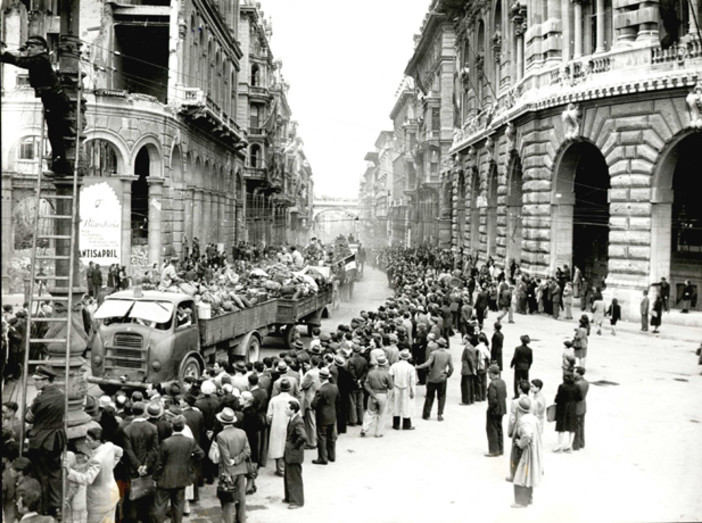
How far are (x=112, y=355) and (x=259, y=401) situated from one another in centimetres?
419

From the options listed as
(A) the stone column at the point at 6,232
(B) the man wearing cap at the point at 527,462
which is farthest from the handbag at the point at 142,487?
(B) the man wearing cap at the point at 527,462

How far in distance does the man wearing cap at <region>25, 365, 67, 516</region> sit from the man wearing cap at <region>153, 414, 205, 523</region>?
3.84 feet

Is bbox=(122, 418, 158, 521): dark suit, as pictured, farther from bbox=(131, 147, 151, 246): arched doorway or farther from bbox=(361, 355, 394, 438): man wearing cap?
bbox=(131, 147, 151, 246): arched doorway

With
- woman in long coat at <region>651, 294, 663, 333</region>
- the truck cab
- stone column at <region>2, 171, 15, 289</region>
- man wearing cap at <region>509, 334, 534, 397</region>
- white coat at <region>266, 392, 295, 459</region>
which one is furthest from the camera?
woman in long coat at <region>651, 294, 663, 333</region>

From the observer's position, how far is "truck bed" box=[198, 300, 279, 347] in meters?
15.5

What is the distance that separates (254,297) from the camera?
19.5 meters

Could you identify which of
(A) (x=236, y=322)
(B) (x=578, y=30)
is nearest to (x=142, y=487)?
(A) (x=236, y=322)

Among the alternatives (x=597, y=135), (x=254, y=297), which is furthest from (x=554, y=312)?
(x=254, y=297)

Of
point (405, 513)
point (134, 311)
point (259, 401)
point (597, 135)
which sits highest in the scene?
point (597, 135)

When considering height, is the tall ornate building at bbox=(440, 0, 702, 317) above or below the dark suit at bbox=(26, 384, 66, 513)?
above

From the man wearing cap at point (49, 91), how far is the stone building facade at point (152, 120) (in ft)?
41.9

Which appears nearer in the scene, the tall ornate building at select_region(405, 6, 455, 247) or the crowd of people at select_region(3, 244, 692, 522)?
the crowd of people at select_region(3, 244, 692, 522)

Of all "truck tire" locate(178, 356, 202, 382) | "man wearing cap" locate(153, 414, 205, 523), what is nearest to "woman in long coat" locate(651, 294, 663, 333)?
"truck tire" locate(178, 356, 202, 382)

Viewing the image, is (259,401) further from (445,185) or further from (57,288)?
(445,185)
